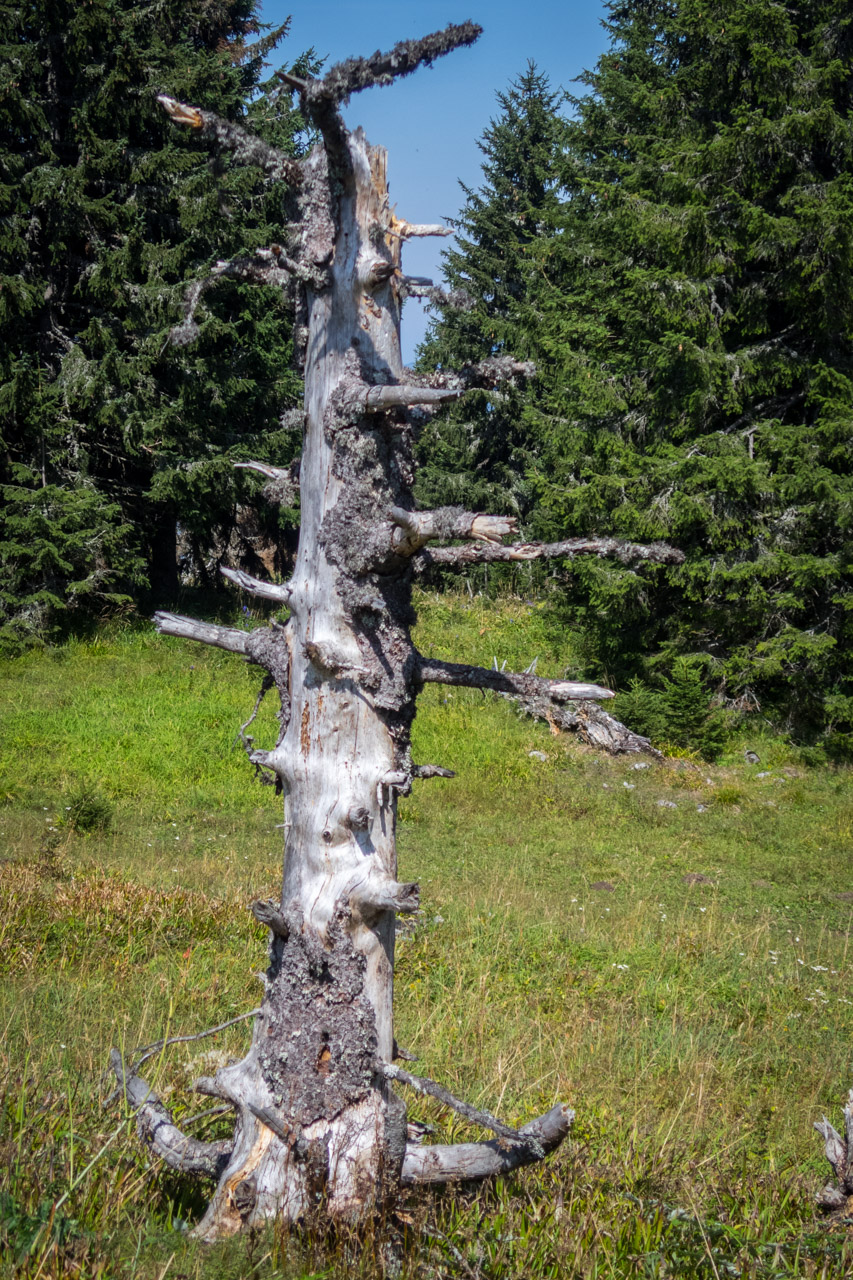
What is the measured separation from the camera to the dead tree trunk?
2.72 m

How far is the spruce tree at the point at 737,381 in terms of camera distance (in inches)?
537

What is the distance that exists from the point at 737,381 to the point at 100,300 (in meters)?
11.7

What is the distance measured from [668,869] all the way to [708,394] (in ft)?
26.1

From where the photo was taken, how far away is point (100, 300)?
707 inches

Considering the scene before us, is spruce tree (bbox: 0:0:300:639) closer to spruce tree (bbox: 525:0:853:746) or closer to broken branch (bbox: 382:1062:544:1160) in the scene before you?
spruce tree (bbox: 525:0:853:746)

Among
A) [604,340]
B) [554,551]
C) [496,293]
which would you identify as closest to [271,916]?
[554,551]

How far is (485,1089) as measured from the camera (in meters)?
4.23

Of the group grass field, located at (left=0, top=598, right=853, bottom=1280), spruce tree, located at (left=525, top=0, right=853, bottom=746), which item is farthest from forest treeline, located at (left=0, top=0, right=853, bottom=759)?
grass field, located at (left=0, top=598, right=853, bottom=1280)

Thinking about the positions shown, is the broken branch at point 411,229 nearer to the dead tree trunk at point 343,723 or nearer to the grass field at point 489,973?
the dead tree trunk at point 343,723

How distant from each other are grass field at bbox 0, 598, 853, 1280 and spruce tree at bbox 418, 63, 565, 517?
10983 millimetres

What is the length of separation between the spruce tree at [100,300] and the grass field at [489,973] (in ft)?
8.19

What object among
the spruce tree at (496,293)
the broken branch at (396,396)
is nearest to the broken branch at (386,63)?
the broken branch at (396,396)

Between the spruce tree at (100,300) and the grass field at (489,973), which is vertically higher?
the spruce tree at (100,300)

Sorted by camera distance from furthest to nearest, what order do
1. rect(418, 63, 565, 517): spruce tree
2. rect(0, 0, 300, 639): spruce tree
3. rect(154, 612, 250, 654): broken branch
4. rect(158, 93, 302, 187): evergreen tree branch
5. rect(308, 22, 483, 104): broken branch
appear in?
rect(418, 63, 565, 517): spruce tree < rect(0, 0, 300, 639): spruce tree < rect(154, 612, 250, 654): broken branch < rect(158, 93, 302, 187): evergreen tree branch < rect(308, 22, 483, 104): broken branch
